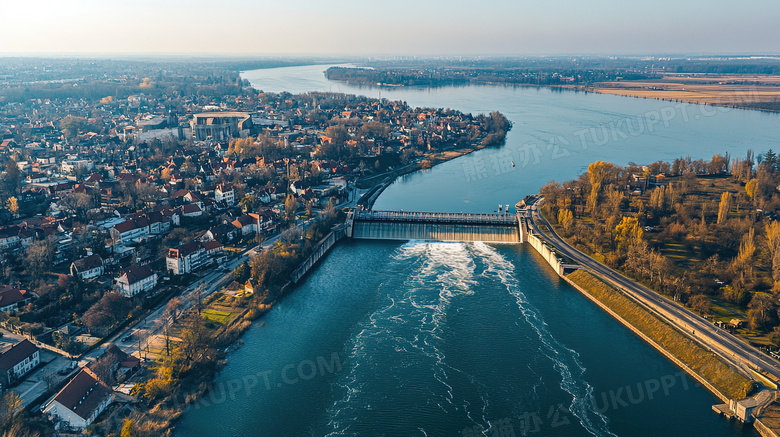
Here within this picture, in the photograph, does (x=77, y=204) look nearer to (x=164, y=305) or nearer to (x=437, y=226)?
(x=164, y=305)

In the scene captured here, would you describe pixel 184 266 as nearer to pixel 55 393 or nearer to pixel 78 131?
pixel 55 393

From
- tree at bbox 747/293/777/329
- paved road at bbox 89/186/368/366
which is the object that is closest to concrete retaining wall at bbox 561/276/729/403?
tree at bbox 747/293/777/329

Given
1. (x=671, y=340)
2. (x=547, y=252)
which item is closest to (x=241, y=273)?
(x=547, y=252)

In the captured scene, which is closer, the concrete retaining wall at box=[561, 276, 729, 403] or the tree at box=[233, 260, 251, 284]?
the concrete retaining wall at box=[561, 276, 729, 403]

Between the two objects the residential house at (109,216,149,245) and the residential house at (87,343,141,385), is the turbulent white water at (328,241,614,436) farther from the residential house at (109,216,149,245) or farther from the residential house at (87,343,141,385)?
the residential house at (109,216,149,245)

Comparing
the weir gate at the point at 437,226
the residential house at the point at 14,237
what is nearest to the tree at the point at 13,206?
the residential house at the point at 14,237

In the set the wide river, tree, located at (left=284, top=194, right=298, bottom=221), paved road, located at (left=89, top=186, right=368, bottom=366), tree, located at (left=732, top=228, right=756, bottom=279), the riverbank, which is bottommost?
the wide river
